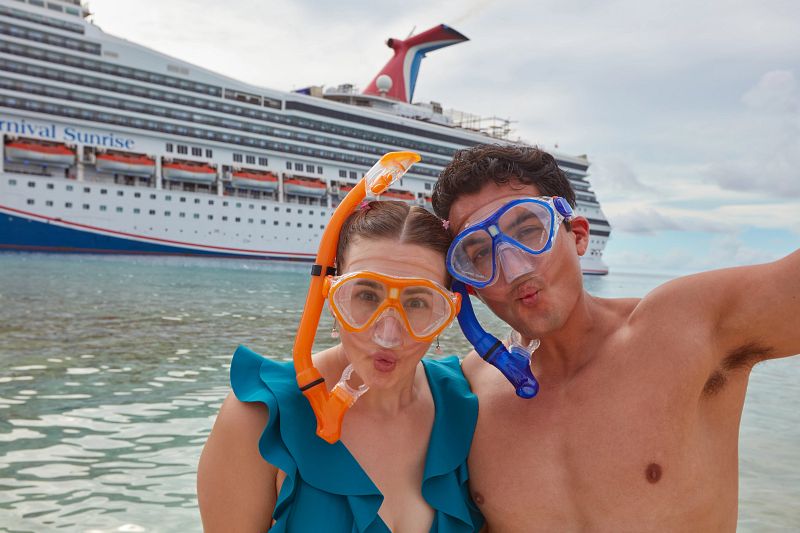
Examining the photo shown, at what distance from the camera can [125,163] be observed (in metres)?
30.2

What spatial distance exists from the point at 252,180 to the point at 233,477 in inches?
1290

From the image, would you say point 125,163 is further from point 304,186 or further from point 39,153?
point 304,186

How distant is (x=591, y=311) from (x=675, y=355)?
335 millimetres

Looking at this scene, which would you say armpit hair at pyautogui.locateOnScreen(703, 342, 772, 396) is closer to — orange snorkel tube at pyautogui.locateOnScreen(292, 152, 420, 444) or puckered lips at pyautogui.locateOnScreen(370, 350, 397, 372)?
puckered lips at pyautogui.locateOnScreen(370, 350, 397, 372)

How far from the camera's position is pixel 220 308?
40.7ft

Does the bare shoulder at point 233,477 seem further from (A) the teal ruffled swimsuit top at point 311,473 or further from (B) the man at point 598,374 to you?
(B) the man at point 598,374

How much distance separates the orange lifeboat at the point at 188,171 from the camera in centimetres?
3123

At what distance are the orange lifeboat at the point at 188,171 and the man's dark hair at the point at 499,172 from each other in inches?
1237

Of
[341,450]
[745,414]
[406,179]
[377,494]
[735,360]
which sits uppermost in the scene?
[406,179]

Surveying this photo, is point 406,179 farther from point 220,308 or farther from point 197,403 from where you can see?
point 197,403

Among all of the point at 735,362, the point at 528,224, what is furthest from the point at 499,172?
the point at 735,362

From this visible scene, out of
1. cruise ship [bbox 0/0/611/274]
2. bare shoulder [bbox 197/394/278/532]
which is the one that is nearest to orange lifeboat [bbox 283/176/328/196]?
cruise ship [bbox 0/0/611/274]

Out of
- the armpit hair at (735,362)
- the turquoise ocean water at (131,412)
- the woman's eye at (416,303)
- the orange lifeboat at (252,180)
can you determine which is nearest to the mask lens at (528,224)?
the woman's eye at (416,303)

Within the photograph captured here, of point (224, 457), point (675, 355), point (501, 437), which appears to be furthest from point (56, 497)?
point (675, 355)
